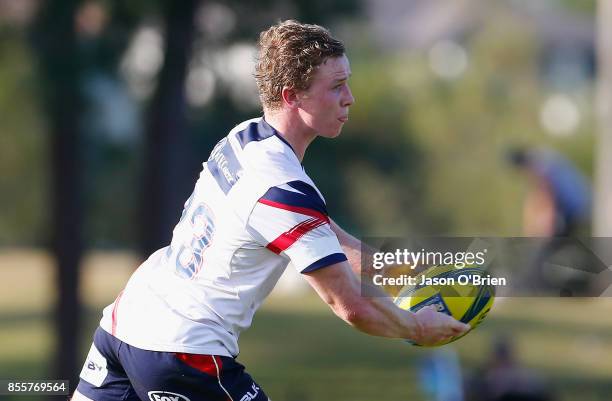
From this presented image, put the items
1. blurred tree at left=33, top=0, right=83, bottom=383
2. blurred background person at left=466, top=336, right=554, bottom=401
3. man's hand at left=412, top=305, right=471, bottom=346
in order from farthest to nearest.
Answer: blurred tree at left=33, top=0, right=83, bottom=383
blurred background person at left=466, top=336, right=554, bottom=401
man's hand at left=412, top=305, right=471, bottom=346

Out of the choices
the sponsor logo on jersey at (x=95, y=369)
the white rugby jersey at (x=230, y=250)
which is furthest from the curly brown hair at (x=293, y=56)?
the sponsor logo on jersey at (x=95, y=369)

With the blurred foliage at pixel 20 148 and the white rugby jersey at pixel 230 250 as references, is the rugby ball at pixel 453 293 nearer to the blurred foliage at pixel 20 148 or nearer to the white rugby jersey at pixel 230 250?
the white rugby jersey at pixel 230 250

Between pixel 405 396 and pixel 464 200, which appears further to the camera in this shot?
pixel 464 200

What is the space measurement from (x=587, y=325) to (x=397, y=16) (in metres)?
39.7

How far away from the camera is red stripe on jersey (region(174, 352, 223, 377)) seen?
15.6 ft

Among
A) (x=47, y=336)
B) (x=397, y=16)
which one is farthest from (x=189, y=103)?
(x=397, y=16)

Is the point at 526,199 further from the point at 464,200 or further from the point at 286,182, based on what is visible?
the point at 286,182

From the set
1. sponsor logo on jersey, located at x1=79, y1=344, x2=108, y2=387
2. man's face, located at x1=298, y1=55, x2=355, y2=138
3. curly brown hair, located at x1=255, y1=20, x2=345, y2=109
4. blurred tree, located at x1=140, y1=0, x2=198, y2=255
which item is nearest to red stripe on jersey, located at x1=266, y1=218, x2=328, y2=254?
man's face, located at x1=298, y1=55, x2=355, y2=138

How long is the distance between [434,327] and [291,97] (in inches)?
43.6

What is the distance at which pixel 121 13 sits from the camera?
1584 cm

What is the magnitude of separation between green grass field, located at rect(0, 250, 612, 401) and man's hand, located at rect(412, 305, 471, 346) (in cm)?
1050

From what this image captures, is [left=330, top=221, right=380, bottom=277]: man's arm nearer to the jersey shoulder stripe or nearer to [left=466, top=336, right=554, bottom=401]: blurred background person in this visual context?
the jersey shoulder stripe

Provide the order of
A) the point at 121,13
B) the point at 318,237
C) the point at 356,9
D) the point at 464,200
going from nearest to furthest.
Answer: the point at 318,237, the point at 121,13, the point at 356,9, the point at 464,200

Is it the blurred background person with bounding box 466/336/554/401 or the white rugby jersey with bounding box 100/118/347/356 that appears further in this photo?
the blurred background person with bounding box 466/336/554/401
